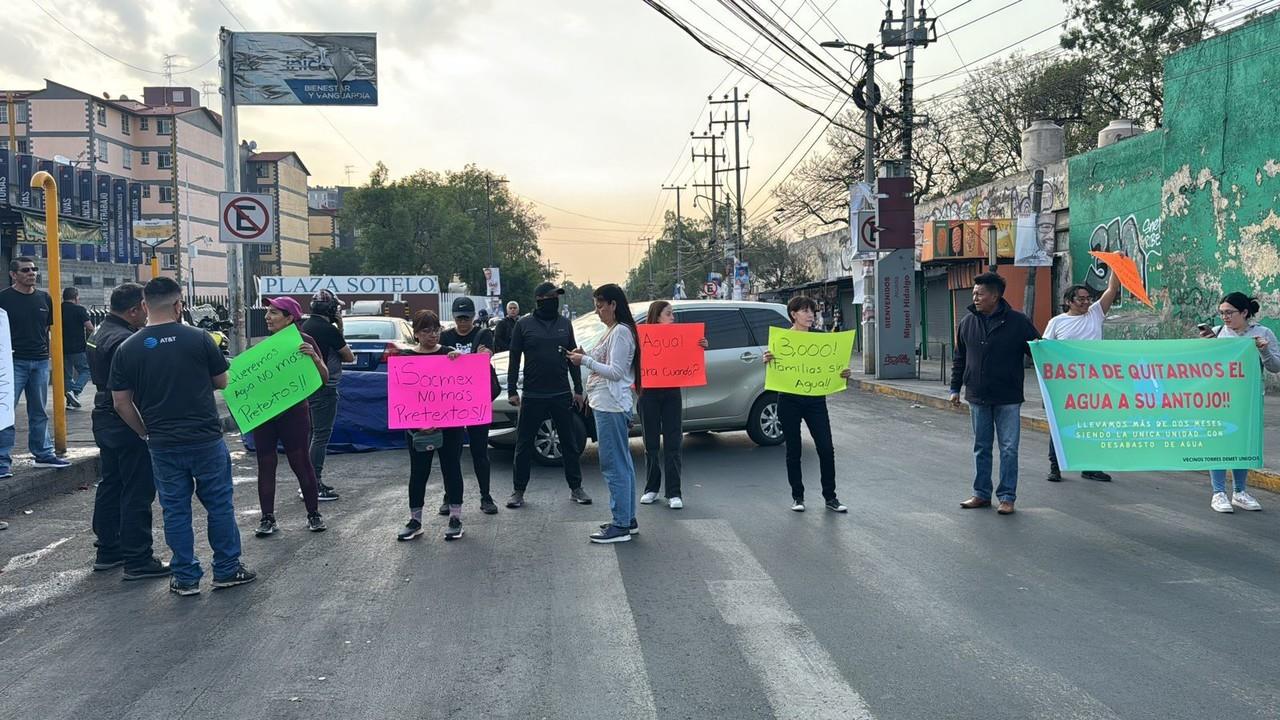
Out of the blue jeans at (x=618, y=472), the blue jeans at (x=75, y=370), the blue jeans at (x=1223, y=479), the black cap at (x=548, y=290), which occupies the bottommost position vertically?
the blue jeans at (x=1223, y=479)

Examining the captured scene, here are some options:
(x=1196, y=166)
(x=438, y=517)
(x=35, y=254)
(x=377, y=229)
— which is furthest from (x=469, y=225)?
(x=438, y=517)

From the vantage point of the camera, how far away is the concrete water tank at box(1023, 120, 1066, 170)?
2933cm

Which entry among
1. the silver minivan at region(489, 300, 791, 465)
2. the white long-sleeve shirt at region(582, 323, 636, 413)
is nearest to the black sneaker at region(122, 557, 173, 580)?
the white long-sleeve shirt at region(582, 323, 636, 413)

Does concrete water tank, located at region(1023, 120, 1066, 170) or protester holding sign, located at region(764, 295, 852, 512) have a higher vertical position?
concrete water tank, located at region(1023, 120, 1066, 170)

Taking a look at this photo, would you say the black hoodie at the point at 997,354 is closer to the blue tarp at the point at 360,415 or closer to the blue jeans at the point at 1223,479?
the blue jeans at the point at 1223,479

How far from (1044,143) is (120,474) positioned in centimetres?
2819

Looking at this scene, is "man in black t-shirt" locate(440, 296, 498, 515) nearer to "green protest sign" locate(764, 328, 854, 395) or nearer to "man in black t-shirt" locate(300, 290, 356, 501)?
"man in black t-shirt" locate(300, 290, 356, 501)

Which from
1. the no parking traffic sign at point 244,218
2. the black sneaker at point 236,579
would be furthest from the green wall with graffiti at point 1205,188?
the black sneaker at point 236,579

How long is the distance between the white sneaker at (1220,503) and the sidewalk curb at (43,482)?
8.30 m

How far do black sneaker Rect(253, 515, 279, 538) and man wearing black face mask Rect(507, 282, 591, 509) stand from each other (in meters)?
1.85

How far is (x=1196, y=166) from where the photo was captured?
63.0 ft

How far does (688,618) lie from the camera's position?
5.29 metres

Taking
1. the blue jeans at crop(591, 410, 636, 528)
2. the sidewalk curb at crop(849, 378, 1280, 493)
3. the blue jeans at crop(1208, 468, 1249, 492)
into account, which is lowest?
the sidewalk curb at crop(849, 378, 1280, 493)

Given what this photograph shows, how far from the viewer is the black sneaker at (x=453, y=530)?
7246mm
